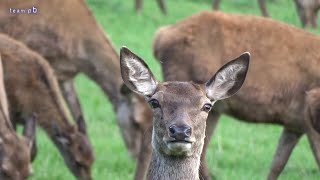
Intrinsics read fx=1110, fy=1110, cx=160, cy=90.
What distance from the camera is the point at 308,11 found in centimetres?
2211

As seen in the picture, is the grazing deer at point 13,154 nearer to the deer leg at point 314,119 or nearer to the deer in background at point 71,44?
the deer leg at point 314,119

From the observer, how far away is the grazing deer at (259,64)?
35.6ft

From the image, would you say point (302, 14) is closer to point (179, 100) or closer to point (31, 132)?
point (31, 132)

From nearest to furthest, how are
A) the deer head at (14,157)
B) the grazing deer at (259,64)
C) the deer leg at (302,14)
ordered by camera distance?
the deer head at (14,157), the grazing deer at (259,64), the deer leg at (302,14)

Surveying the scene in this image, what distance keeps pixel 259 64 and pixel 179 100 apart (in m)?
4.17

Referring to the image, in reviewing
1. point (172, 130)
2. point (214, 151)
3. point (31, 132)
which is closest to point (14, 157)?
point (31, 132)

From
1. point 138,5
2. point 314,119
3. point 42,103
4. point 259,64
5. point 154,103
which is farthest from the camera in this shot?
point 138,5

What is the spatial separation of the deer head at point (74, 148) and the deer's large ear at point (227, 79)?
395 cm

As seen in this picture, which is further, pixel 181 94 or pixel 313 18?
pixel 313 18

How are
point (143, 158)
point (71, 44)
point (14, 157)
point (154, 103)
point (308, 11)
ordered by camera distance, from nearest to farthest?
point (154, 103) < point (14, 157) < point (143, 158) < point (71, 44) < point (308, 11)

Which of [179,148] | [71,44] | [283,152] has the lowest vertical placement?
[283,152]

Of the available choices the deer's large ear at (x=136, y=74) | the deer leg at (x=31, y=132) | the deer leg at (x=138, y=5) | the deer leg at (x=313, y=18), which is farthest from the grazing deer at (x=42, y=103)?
the deer leg at (x=138, y=5)

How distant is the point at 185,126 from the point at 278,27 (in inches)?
185

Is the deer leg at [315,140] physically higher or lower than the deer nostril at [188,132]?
lower
